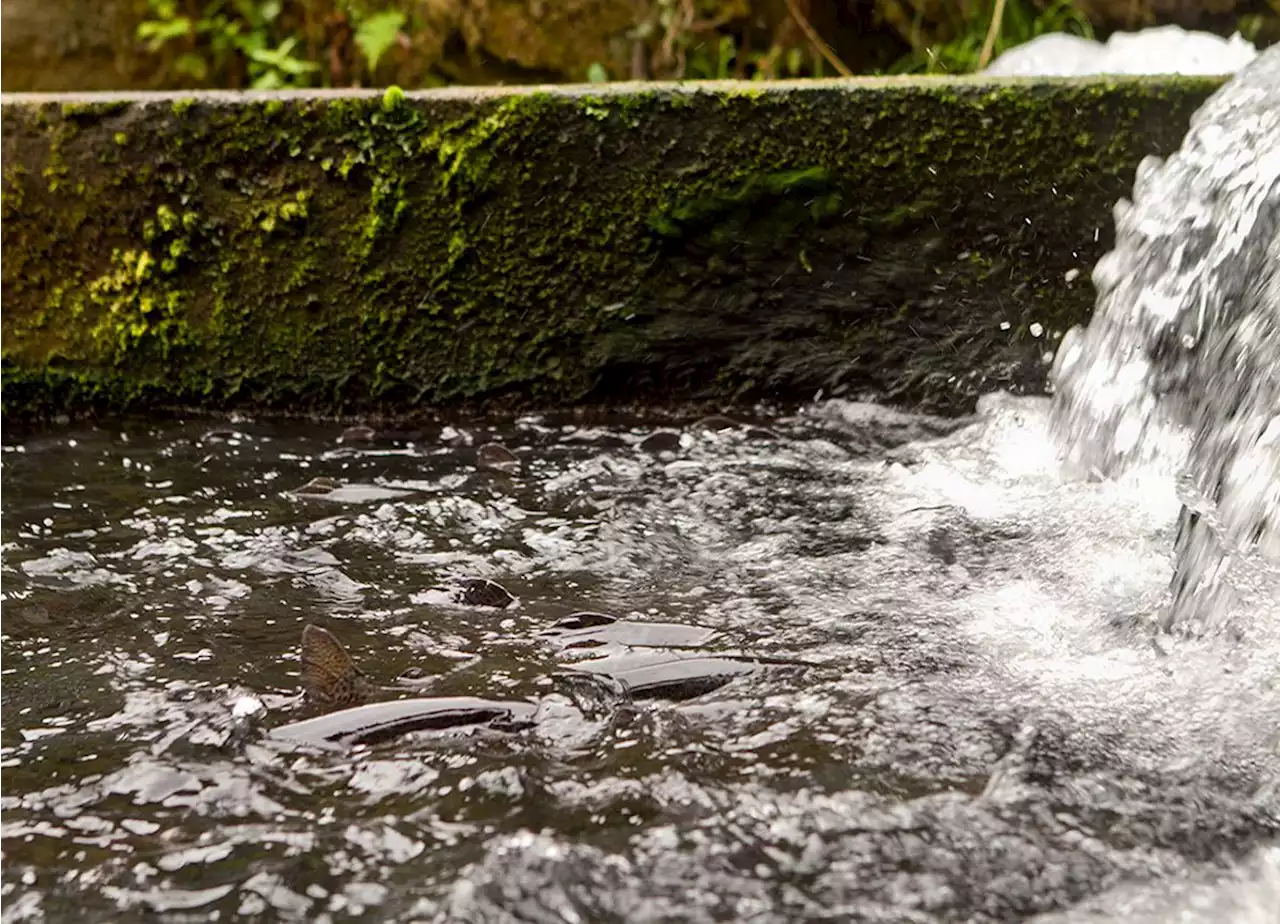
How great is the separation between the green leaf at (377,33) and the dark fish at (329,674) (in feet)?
11.3

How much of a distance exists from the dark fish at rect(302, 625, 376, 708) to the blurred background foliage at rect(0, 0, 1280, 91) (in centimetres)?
349

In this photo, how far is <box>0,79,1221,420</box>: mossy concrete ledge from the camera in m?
3.34

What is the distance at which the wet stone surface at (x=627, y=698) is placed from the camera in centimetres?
142

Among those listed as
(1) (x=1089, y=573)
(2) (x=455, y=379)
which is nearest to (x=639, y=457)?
(2) (x=455, y=379)

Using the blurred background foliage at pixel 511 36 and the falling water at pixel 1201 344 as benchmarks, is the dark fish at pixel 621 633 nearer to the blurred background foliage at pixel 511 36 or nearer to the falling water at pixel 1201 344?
the falling water at pixel 1201 344

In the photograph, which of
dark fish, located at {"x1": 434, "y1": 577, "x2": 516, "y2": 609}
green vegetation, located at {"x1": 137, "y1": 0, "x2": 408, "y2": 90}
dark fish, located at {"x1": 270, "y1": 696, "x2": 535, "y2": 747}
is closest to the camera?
dark fish, located at {"x1": 270, "y1": 696, "x2": 535, "y2": 747}

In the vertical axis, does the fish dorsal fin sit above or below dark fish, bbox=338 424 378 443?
above

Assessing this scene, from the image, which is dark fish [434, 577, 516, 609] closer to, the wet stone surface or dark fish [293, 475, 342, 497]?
the wet stone surface

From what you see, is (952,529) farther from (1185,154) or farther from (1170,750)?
(1185,154)

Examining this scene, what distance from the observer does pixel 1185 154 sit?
10.6ft

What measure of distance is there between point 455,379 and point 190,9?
260 centimetres

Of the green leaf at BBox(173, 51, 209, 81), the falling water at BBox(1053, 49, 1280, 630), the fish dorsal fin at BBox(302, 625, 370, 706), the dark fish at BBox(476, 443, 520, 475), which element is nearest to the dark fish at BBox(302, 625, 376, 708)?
the fish dorsal fin at BBox(302, 625, 370, 706)

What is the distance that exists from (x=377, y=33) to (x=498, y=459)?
2.50m

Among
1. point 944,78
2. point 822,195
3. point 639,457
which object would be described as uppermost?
point 944,78
